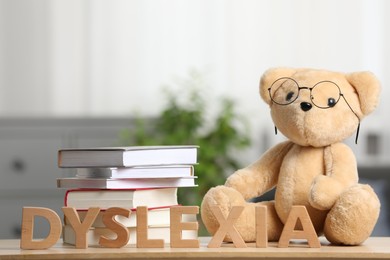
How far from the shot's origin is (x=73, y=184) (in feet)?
4.46

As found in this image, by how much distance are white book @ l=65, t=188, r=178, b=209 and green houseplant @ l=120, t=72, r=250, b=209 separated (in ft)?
7.92

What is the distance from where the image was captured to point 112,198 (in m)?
1.33

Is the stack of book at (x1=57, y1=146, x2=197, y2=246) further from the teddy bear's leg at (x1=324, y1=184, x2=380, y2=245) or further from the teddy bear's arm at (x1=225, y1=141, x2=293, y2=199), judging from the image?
the teddy bear's leg at (x1=324, y1=184, x2=380, y2=245)

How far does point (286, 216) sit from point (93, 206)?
30cm

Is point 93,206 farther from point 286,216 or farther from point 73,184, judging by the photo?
point 286,216

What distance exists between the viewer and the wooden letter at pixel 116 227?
50.6 inches

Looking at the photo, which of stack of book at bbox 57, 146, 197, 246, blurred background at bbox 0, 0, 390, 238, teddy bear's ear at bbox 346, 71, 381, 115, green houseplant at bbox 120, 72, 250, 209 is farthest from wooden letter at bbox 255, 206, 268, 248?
blurred background at bbox 0, 0, 390, 238

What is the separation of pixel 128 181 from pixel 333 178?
1.03ft

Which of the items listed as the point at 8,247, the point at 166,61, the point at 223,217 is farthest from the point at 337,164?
the point at 166,61

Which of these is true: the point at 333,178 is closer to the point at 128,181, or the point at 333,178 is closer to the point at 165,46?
the point at 128,181

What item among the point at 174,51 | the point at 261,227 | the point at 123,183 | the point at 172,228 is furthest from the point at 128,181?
the point at 174,51

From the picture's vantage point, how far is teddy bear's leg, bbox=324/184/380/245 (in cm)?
125

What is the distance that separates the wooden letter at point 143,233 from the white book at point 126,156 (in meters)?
0.09

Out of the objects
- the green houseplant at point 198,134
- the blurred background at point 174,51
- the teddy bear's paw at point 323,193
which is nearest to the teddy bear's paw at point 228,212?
the teddy bear's paw at point 323,193
